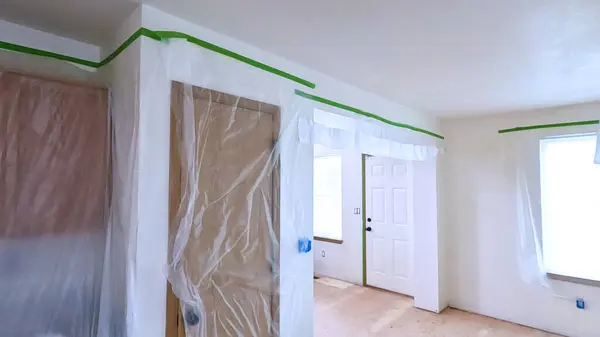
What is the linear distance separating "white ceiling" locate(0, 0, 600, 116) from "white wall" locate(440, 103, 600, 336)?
107cm

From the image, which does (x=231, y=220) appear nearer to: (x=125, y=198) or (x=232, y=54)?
(x=125, y=198)

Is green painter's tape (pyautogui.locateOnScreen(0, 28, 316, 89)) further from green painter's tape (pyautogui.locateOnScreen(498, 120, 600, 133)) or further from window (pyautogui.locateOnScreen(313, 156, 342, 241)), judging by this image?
window (pyautogui.locateOnScreen(313, 156, 342, 241))

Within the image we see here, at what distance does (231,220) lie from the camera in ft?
5.98

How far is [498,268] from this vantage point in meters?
3.70

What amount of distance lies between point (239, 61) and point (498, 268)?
3483 millimetres

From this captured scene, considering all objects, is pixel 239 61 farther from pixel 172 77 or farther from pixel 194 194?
pixel 194 194

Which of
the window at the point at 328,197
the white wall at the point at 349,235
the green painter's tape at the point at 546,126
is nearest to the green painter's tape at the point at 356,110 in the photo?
the green painter's tape at the point at 546,126

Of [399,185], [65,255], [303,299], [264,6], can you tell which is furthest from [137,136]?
[399,185]

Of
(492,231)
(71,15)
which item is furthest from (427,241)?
(71,15)

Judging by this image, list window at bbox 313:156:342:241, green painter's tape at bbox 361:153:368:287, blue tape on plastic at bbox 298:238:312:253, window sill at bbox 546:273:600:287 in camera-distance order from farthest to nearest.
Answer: window at bbox 313:156:342:241 < green painter's tape at bbox 361:153:368:287 < window sill at bbox 546:273:600:287 < blue tape on plastic at bbox 298:238:312:253

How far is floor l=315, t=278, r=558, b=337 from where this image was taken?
10.9ft

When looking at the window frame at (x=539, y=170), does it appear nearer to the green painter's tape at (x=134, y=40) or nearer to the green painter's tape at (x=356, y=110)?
the green painter's tape at (x=356, y=110)

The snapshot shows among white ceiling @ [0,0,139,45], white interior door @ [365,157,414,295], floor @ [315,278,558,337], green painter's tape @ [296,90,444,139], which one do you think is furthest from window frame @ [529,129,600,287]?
white ceiling @ [0,0,139,45]

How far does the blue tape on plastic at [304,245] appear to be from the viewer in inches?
86.5
